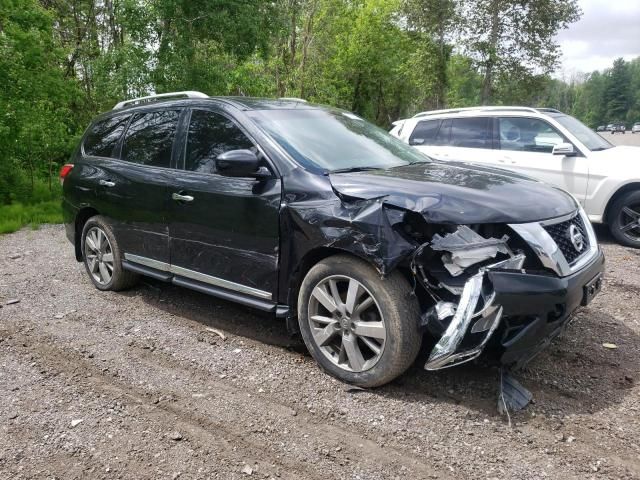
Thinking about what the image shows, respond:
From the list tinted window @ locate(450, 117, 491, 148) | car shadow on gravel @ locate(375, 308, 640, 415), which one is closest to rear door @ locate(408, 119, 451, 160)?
tinted window @ locate(450, 117, 491, 148)

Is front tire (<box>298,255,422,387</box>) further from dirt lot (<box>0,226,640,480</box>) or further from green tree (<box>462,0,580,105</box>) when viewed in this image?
green tree (<box>462,0,580,105</box>)

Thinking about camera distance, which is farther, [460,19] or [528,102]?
[528,102]

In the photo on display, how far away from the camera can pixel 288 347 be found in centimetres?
392

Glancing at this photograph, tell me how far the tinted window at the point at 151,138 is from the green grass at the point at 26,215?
16.5 ft

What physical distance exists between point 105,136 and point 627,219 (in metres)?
6.69

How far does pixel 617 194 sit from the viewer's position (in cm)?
717

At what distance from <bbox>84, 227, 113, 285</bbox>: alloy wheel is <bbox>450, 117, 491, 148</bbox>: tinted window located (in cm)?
571

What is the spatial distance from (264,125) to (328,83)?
22.4m

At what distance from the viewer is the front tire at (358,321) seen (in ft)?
9.95

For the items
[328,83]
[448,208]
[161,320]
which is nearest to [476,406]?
[448,208]

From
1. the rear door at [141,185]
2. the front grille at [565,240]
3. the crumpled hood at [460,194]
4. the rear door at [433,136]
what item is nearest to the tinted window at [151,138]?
the rear door at [141,185]

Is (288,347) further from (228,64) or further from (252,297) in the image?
(228,64)

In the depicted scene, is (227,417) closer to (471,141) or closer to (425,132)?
(471,141)

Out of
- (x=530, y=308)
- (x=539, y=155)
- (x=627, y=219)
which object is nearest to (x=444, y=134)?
(x=539, y=155)
